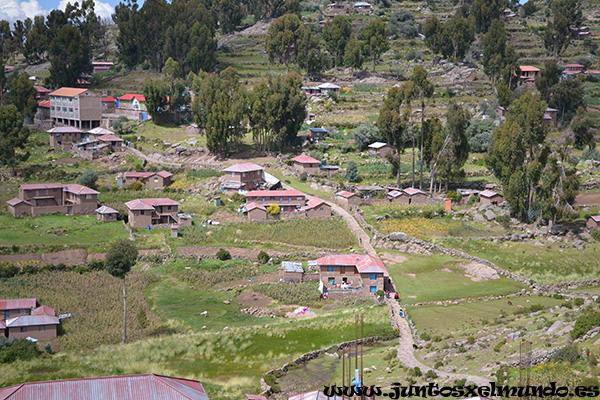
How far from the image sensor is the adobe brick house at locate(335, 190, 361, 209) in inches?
2616

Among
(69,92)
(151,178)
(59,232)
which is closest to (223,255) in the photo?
(59,232)

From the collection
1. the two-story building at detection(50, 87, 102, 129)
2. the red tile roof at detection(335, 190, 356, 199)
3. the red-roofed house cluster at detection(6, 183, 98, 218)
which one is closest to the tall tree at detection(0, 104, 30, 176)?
the two-story building at detection(50, 87, 102, 129)

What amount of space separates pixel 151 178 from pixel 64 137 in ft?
71.1

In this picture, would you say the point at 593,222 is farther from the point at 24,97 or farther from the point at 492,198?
the point at 24,97

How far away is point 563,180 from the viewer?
5800 cm

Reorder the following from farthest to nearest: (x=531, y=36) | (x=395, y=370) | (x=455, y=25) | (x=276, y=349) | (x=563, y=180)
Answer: (x=531, y=36) → (x=455, y=25) → (x=563, y=180) → (x=276, y=349) → (x=395, y=370)

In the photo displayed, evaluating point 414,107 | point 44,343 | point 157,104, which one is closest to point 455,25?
point 414,107

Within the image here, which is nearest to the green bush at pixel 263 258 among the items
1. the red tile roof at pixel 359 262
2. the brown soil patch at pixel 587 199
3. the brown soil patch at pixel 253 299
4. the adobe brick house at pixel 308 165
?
the brown soil patch at pixel 253 299

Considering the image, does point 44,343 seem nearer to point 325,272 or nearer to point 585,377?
point 325,272

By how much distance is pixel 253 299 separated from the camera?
49.4 metres

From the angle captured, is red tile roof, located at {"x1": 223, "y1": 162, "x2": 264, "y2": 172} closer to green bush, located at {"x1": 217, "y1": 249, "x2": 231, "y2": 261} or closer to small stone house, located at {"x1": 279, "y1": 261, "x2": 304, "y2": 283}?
green bush, located at {"x1": 217, "y1": 249, "x2": 231, "y2": 261}

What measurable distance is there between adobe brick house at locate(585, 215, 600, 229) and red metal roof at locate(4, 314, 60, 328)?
44.4 metres

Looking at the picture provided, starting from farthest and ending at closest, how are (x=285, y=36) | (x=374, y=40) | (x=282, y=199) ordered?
(x=374, y=40), (x=285, y=36), (x=282, y=199)

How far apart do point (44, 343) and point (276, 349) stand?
1439 cm
